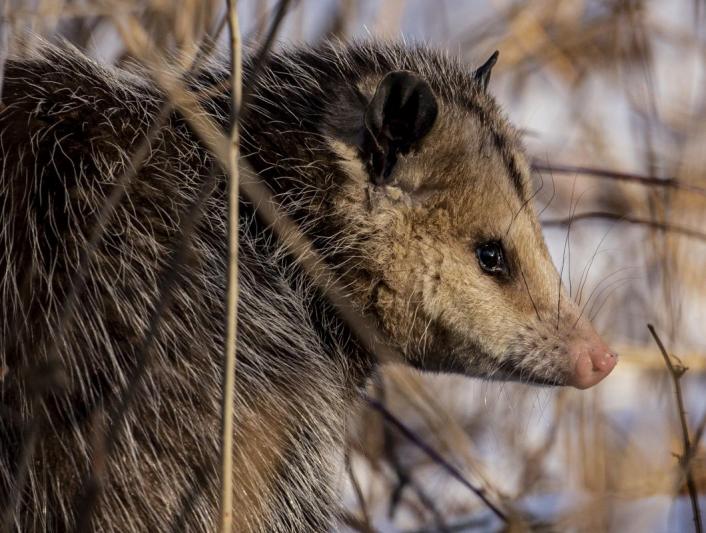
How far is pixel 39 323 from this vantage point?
1.94 m

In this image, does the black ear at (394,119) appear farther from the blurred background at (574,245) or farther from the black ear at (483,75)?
the blurred background at (574,245)

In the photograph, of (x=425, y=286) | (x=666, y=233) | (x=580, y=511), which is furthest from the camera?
(x=666, y=233)

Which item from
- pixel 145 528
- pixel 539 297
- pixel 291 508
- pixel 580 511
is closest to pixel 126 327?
pixel 145 528

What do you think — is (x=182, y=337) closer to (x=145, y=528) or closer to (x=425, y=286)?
(x=145, y=528)

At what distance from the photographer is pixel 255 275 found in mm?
2324

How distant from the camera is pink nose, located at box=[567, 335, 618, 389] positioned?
8.00ft

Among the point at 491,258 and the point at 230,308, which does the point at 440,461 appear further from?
the point at 230,308

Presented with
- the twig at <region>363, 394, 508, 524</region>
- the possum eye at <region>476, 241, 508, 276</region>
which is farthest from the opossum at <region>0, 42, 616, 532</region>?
the twig at <region>363, 394, 508, 524</region>

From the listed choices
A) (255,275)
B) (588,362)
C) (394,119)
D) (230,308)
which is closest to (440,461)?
(588,362)

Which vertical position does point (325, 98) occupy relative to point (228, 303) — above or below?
above

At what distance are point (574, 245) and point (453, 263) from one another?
1.86 m

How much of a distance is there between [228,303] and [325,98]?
3.18ft

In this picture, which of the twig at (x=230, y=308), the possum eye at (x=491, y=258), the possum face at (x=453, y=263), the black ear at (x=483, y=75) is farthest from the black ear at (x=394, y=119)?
the twig at (x=230, y=308)

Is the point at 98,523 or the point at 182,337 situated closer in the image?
the point at 98,523
